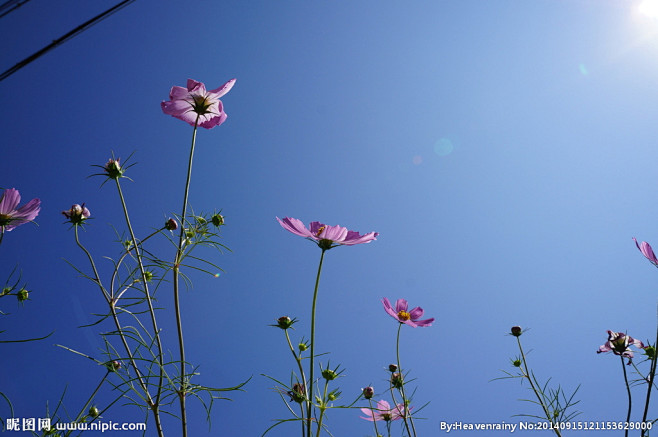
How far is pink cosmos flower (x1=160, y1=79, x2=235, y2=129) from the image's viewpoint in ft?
3.71

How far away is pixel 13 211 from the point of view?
989 millimetres

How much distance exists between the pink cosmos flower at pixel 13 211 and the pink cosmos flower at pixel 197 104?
429mm

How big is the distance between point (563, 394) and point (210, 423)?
59.5 inches

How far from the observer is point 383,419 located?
5.50 feet

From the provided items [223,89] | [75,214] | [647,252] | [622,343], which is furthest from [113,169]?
[622,343]

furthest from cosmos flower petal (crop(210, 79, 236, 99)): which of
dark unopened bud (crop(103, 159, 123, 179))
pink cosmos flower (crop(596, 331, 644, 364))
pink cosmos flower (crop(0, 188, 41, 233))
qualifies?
pink cosmos flower (crop(596, 331, 644, 364))

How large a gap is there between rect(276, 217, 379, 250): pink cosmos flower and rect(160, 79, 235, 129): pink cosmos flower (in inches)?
17.4

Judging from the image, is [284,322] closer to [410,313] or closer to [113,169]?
[113,169]

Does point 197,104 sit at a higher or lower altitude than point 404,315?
higher

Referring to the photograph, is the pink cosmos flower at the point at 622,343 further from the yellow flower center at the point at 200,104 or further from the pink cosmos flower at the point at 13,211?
the pink cosmos flower at the point at 13,211

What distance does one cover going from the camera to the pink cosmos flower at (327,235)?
0.96 meters

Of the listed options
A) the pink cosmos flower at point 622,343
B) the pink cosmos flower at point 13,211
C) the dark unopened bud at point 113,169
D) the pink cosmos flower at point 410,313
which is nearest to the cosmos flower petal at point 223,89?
the dark unopened bud at point 113,169

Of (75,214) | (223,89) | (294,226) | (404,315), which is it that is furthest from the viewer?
(404,315)

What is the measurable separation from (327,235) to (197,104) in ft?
1.88
